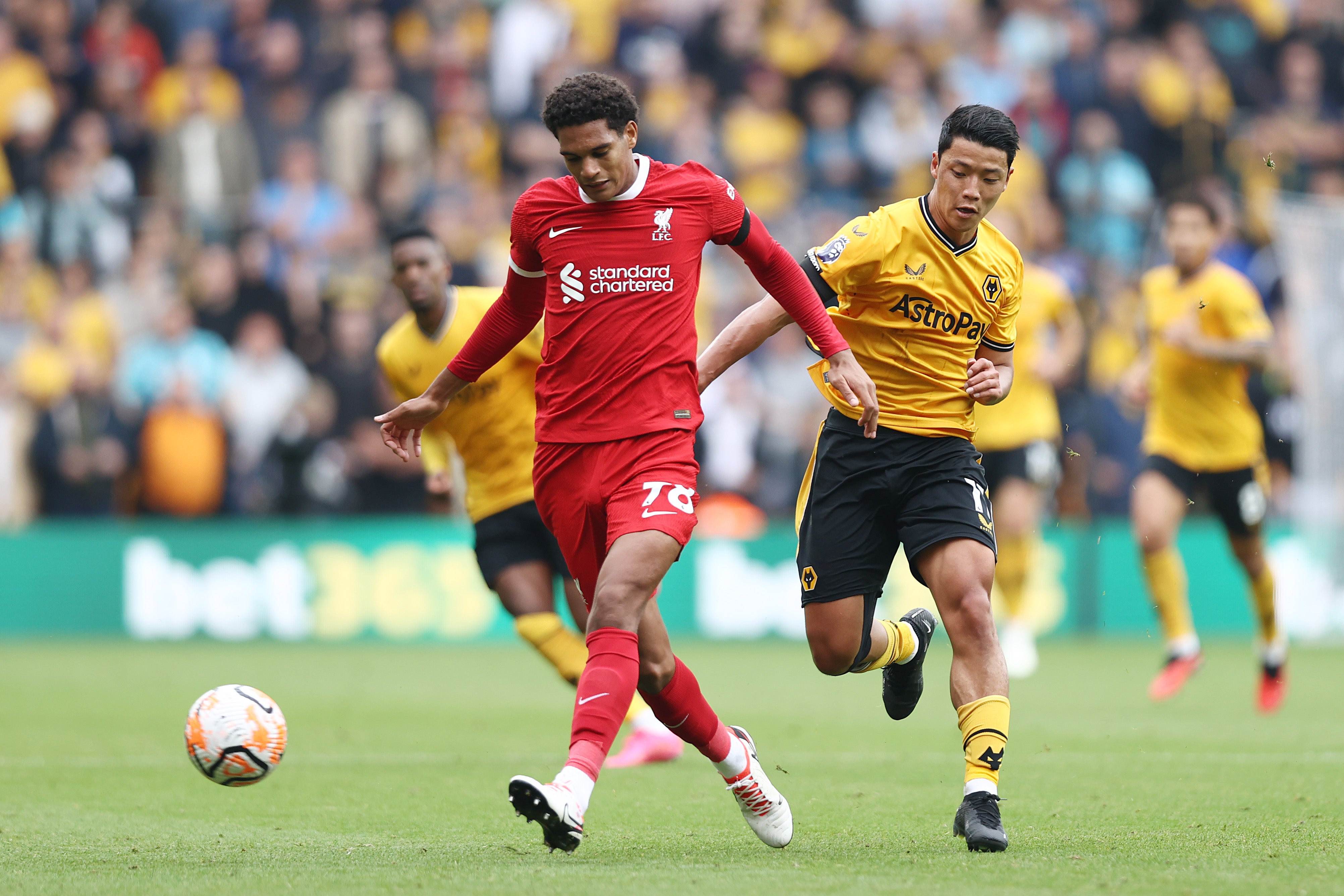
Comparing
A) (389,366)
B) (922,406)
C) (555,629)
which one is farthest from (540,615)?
(922,406)

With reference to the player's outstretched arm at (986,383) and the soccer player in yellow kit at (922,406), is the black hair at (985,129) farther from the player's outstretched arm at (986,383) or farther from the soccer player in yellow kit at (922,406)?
the player's outstretched arm at (986,383)

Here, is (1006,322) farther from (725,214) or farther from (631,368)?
(631,368)

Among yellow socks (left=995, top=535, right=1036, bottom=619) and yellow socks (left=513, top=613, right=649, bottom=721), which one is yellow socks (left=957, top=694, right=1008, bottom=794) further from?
yellow socks (left=995, top=535, right=1036, bottom=619)

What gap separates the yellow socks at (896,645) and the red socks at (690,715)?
Answer: 1.05m

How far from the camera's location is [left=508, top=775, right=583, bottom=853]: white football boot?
4.89 metres

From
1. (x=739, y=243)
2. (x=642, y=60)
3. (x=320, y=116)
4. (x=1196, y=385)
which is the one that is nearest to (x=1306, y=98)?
(x=642, y=60)

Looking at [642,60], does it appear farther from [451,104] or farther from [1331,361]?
[1331,361]

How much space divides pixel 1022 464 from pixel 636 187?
7.32m

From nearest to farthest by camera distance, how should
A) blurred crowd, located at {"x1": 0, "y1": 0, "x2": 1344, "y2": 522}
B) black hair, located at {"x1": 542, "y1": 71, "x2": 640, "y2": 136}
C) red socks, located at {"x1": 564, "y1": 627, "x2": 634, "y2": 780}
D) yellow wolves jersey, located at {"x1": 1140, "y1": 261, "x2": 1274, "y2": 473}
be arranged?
1. red socks, located at {"x1": 564, "y1": 627, "x2": 634, "y2": 780}
2. black hair, located at {"x1": 542, "y1": 71, "x2": 640, "y2": 136}
3. yellow wolves jersey, located at {"x1": 1140, "y1": 261, "x2": 1274, "y2": 473}
4. blurred crowd, located at {"x1": 0, "y1": 0, "x2": 1344, "y2": 522}

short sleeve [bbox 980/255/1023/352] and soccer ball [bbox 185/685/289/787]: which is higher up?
short sleeve [bbox 980/255/1023/352]

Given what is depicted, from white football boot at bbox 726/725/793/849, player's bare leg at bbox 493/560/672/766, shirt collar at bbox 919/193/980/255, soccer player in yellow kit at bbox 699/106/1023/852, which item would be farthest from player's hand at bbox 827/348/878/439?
player's bare leg at bbox 493/560/672/766

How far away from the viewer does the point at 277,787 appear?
7.40 meters

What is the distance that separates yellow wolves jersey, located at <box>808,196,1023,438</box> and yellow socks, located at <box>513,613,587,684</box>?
219cm

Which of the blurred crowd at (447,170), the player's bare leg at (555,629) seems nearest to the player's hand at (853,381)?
the player's bare leg at (555,629)
